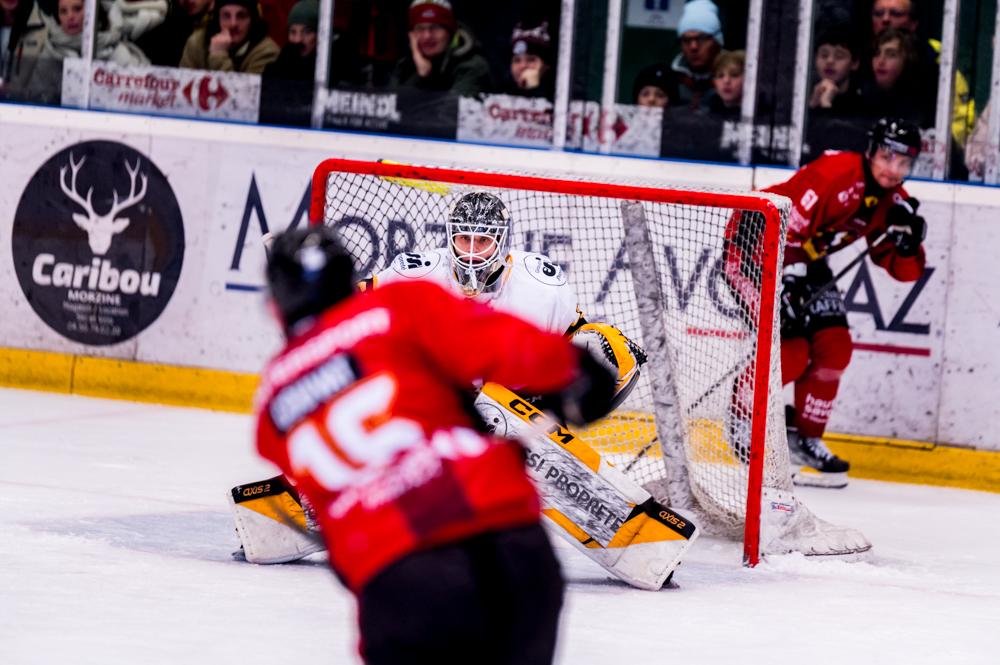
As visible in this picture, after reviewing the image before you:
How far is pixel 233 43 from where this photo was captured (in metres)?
7.16

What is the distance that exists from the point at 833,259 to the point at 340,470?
463 centimetres

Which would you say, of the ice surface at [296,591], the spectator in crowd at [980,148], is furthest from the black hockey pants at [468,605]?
the spectator in crowd at [980,148]

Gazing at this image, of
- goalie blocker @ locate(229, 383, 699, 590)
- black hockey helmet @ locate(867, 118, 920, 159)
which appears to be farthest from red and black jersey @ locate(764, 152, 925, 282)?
goalie blocker @ locate(229, 383, 699, 590)

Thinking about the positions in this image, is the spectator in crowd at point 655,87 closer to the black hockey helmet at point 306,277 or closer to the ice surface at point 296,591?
the ice surface at point 296,591

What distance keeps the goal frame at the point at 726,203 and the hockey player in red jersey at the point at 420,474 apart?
2.43 metres

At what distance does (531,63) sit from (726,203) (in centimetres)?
255

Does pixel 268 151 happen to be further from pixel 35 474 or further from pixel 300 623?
pixel 300 623

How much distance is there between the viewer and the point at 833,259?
638 cm

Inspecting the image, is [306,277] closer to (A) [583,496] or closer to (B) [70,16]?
(A) [583,496]

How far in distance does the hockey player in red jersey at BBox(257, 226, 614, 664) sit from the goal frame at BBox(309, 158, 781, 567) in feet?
7.98

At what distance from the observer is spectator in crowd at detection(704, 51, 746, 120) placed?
6.67 m

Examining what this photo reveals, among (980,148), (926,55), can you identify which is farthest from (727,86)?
(980,148)

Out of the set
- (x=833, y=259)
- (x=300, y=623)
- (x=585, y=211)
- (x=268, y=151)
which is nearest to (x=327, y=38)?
(x=268, y=151)

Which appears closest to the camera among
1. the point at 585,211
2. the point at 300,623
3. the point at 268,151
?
the point at 300,623
